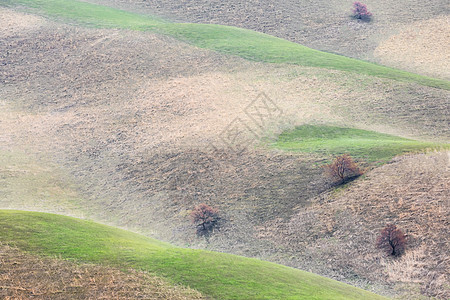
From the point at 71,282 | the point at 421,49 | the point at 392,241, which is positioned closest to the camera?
the point at 71,282

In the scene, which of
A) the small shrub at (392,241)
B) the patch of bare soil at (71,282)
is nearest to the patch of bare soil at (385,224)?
the small shrub at (392,241)

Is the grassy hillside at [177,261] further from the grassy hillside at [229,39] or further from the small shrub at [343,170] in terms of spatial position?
the grassy hillside at [229,39]

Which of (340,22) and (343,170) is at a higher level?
(340,22)

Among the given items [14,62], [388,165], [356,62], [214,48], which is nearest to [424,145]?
[388,165]

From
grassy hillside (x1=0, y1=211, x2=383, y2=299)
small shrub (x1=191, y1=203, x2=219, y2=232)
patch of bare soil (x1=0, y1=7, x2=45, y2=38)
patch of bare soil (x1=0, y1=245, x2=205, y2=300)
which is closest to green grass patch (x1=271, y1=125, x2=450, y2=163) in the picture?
small shrub (x1=191, y1=203, x2=219, y2=232)

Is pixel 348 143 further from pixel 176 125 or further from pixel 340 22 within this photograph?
pixel 340 22

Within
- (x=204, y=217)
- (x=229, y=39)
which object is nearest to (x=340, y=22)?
(x=229, y=39)

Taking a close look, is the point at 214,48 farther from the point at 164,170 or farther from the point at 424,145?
the point at 424,145
